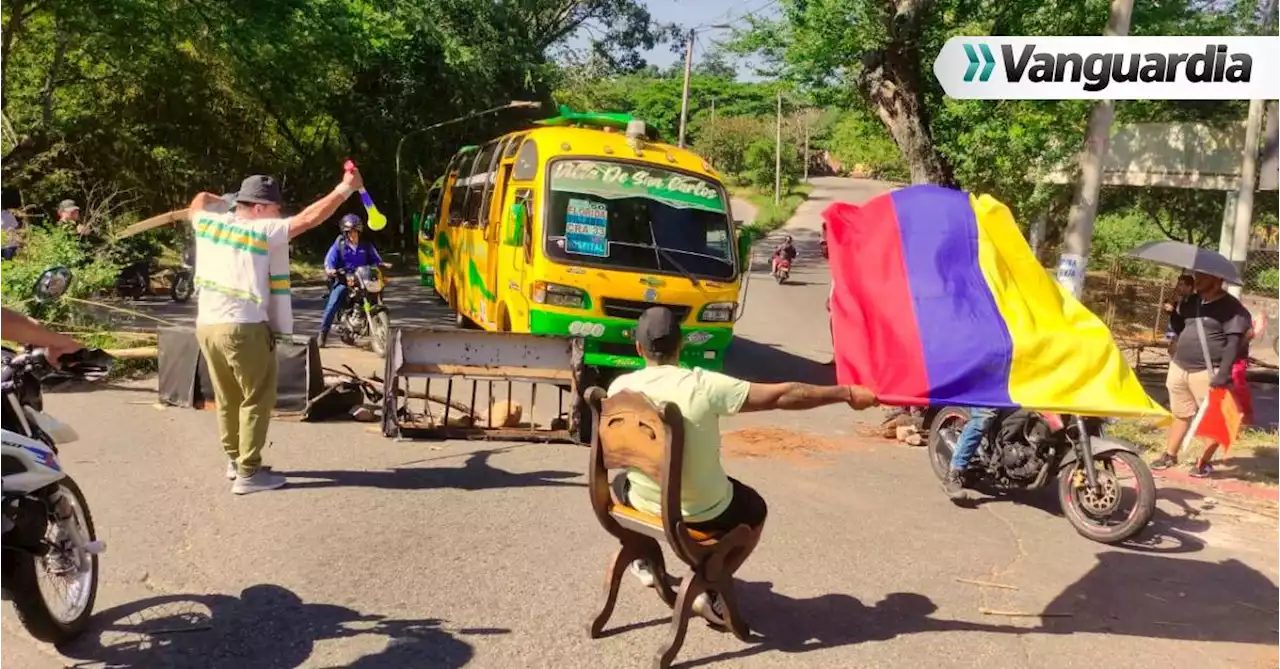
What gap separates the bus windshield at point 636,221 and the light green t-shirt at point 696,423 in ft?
17.3

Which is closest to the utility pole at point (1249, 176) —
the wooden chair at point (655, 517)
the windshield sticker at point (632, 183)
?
the windshield sticker at point (632, 183)

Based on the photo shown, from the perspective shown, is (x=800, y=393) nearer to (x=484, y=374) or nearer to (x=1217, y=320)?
(x=484, y=374)

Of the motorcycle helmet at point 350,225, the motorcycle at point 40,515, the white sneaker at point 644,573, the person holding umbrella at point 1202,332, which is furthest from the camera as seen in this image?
the motorcycle helmet at point 350,225

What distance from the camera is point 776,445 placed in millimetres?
8602

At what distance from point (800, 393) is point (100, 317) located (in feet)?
31.5

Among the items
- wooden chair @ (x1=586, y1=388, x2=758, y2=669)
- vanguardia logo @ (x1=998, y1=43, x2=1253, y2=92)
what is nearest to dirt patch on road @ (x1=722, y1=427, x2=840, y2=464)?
wooden chair @ (x1=586, y1=388, x2=758, y2=669)

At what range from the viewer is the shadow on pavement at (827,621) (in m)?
4.50

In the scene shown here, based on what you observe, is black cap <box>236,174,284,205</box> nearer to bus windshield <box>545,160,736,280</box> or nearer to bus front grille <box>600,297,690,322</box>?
bus windshield <box>545,160,736,280</box>

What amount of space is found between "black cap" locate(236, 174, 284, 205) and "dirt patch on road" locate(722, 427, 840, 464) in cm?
408

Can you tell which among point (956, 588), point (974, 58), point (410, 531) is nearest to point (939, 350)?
point (956, 588)

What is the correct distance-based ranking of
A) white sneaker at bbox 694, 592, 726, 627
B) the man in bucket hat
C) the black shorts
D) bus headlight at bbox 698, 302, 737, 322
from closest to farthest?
the black shorts, white sneaker at bbox 694, 592, 726, 627, the man in bucket hat, bus headlight at bbox 698, 302, 737, 322

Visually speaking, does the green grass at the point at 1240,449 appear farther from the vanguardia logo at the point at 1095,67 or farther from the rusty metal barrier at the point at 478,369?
the rusty metal barrier at the point at 478,369

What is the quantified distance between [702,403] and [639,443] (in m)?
0.30

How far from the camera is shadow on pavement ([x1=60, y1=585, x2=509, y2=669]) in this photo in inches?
160
